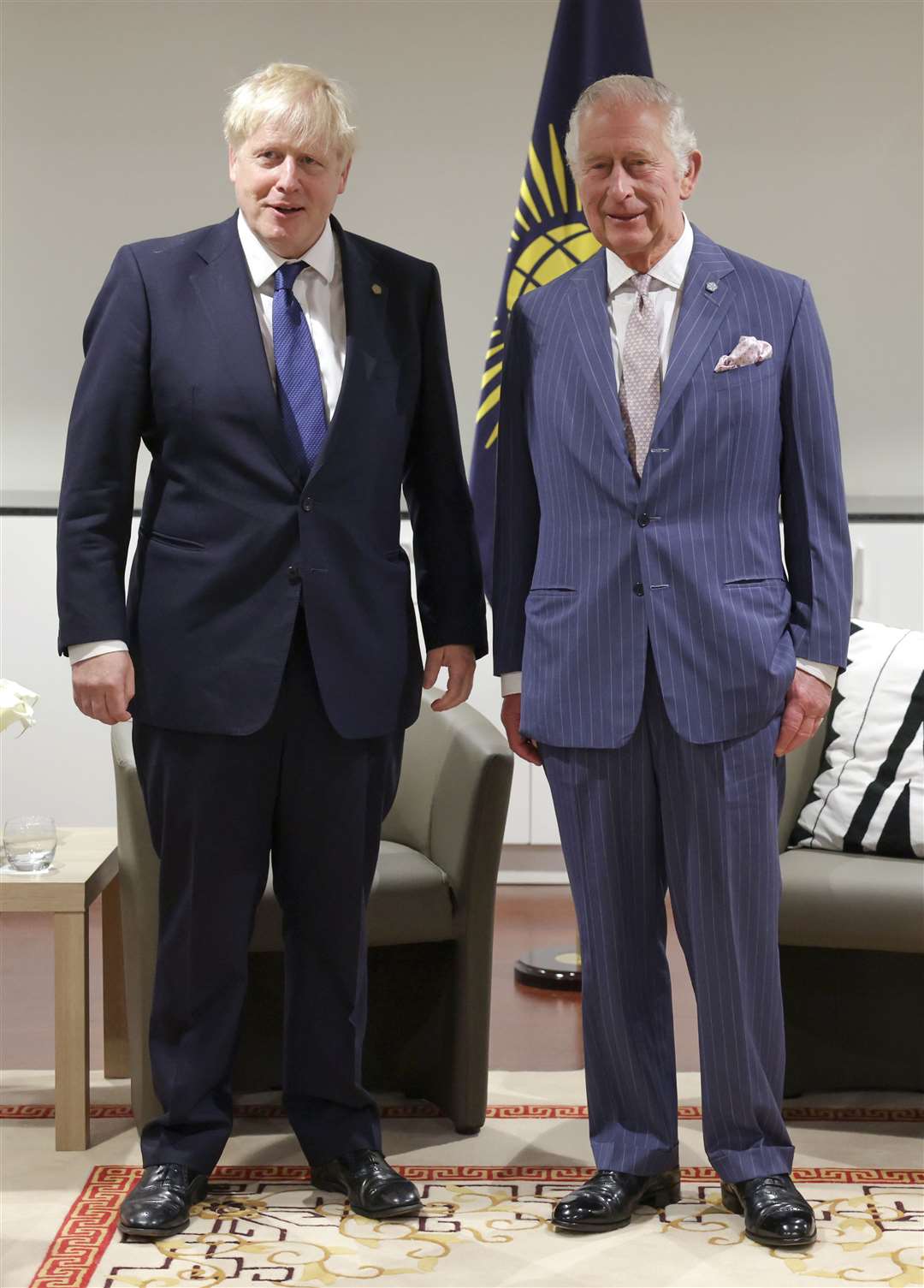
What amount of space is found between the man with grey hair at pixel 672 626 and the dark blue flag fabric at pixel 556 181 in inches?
55.8

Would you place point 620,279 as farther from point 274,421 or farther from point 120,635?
point 120,635

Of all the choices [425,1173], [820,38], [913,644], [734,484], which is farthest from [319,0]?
[425,1173]

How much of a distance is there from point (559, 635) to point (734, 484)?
1.08ft

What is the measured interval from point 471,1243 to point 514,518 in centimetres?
107

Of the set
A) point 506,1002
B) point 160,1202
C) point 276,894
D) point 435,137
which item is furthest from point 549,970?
point 435,137

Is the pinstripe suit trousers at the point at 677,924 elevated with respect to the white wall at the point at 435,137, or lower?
lower

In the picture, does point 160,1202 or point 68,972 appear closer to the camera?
point 160,1202

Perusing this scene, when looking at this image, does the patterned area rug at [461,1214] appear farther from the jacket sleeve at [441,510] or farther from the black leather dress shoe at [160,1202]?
the jacket sleeve at [441,510]

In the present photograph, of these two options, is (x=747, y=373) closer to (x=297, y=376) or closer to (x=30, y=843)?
(x=297, y=376)

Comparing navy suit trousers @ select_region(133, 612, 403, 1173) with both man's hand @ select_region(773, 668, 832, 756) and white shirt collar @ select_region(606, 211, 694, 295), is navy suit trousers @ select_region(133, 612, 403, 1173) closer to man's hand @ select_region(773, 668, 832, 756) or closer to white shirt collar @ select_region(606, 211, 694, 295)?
man's hand @ select_region(773, 668, 832, 756)

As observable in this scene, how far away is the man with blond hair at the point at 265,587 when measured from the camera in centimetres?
216

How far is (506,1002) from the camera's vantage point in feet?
11.8

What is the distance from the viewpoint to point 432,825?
285 centimetres

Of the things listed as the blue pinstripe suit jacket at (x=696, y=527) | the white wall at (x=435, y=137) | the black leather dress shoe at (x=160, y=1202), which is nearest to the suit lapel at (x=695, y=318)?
the blue pinstripe suit jacket at (x=696, y=527)
